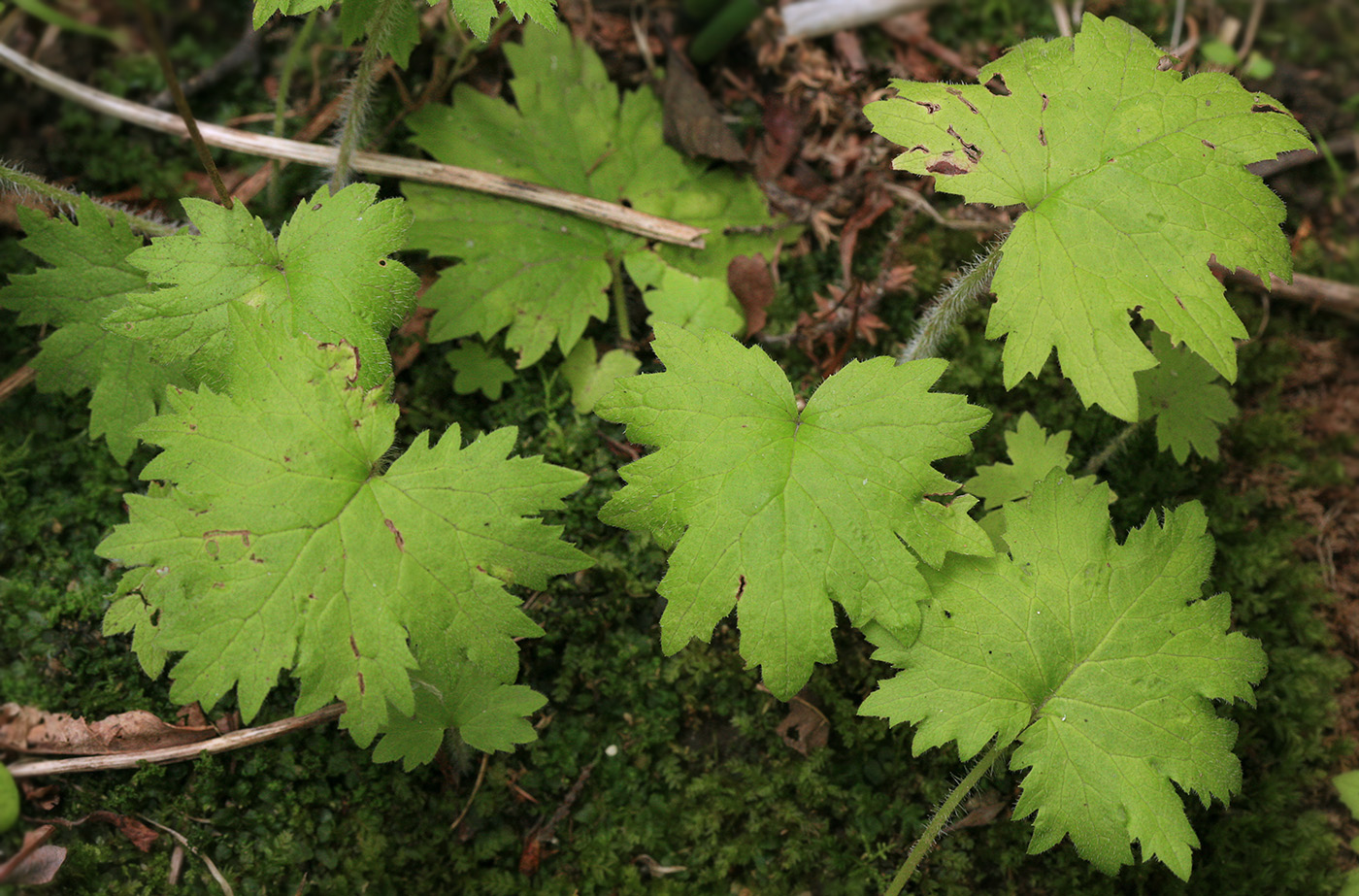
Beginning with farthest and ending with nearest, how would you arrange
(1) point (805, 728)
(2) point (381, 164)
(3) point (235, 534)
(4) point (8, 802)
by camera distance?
1. (2) point (381, 164)
2. (1) point (805, 728)
3. (4) point (8, 802)
4. (3) point (235, 534)

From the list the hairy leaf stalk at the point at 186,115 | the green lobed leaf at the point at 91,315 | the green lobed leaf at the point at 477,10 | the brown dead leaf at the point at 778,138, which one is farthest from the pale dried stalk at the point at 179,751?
the brown dead leaf at the point at 778,138

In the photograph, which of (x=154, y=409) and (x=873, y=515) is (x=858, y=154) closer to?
(x=873, y=515)

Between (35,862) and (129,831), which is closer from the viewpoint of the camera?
(35,862)

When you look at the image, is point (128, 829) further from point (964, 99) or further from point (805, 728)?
point (964, 99)

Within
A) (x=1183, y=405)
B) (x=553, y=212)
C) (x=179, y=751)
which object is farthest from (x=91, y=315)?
(x=1183, y=405)

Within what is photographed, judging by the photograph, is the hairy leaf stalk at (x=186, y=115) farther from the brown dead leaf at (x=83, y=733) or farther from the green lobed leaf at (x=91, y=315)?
the brown dead leaf at (x=83, y=733)

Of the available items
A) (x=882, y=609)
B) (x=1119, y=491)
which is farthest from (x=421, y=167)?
(x=1119, y=491)

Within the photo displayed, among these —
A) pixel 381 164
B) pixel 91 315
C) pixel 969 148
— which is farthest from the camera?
pixel 381 164
